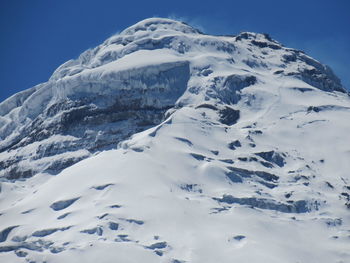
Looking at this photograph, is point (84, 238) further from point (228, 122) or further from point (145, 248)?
point (228, 122)

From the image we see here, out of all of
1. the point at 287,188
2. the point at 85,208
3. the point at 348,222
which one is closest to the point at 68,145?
the point at 85,208

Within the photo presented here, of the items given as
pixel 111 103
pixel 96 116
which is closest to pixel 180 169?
pixel 96 116

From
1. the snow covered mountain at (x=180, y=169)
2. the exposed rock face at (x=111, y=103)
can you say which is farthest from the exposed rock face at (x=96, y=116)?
the snow covered mountain at (x=180, y=169)

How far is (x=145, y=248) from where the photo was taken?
118 metres

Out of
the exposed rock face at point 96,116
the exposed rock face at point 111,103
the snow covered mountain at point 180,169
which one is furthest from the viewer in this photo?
the exposed rock face at point 111,103

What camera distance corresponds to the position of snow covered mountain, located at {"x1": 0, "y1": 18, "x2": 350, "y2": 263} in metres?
122

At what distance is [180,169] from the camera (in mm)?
144375

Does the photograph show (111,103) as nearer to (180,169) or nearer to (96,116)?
(96,116)

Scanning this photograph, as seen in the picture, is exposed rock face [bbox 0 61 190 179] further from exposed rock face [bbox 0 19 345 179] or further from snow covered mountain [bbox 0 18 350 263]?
snow covered mountain [bbox 0 18 350 263]

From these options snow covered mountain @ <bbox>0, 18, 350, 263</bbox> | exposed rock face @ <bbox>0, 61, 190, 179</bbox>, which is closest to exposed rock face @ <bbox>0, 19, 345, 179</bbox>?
exposed rock face @ <bbox>0, 61, 190, 179</bbox>

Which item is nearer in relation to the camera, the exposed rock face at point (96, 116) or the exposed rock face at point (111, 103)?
the exposed rock face at point (96, 116)

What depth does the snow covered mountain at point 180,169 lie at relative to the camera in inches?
4808

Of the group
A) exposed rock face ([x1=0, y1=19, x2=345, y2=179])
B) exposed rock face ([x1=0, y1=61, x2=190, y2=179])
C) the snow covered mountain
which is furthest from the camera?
exposed rock face ([x1=0, y1=19, x2=345, y2=179])

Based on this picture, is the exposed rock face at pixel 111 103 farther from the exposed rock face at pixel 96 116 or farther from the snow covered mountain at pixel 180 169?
the snow covered mountain at pixel 180 169
